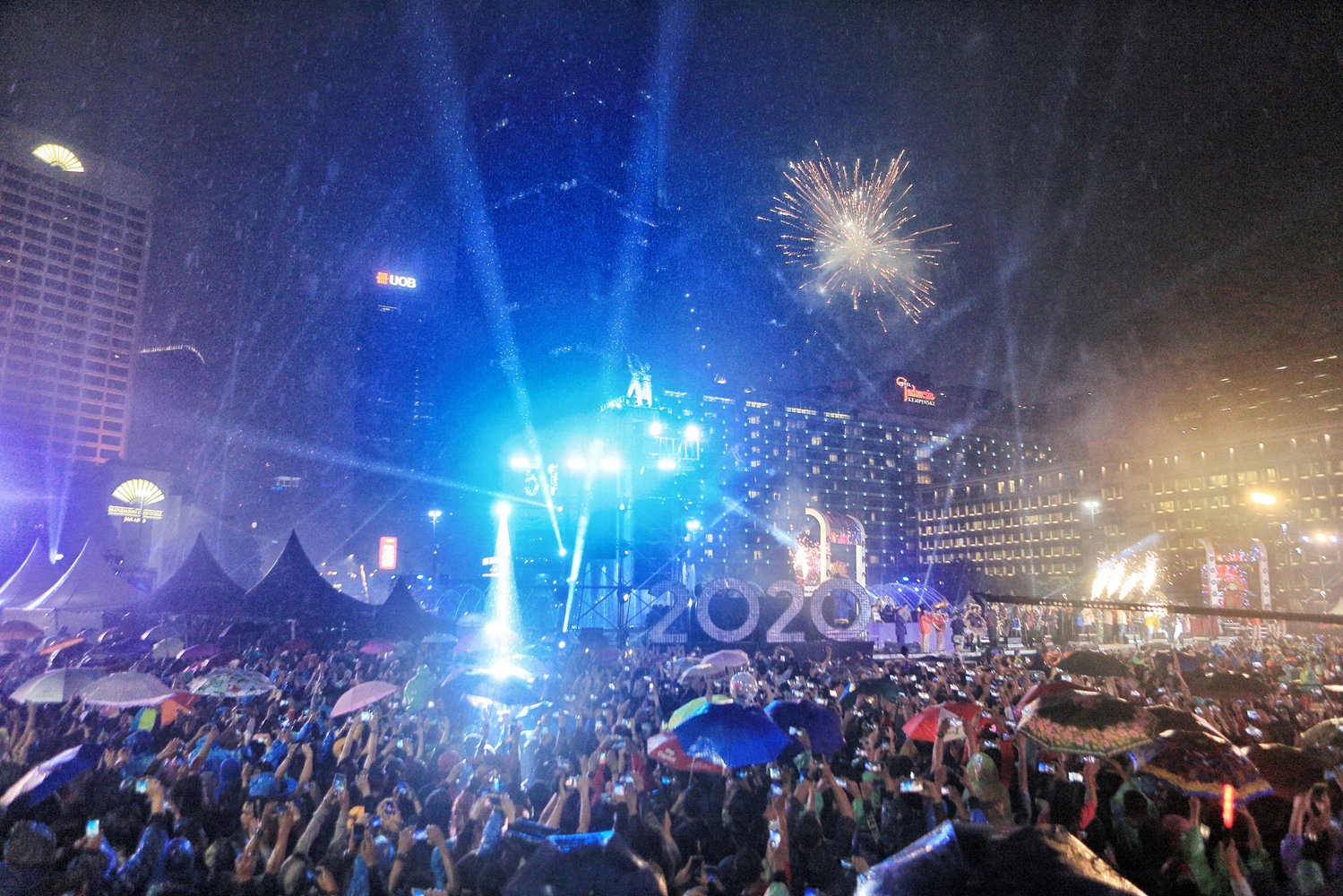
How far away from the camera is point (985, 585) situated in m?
55.7

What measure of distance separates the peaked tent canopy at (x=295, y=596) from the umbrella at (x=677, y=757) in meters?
18.9

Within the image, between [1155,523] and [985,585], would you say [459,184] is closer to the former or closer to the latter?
[985,585]

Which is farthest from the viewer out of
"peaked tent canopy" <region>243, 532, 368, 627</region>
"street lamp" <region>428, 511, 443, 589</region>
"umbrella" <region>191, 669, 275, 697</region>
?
"street lamp" <region>428, 511, 443, 589</region>

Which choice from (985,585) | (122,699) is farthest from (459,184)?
(122,699)

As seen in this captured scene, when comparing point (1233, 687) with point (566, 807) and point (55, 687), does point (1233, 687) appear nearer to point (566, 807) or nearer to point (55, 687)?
point (566, 807)

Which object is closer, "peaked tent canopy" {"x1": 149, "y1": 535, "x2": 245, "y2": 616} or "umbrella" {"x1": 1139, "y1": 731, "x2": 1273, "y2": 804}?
"umbrella" {"x1": 1139, "y1": 731, "x2": 1273, "y2": 804}

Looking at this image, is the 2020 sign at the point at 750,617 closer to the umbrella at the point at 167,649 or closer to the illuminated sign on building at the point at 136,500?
the umbrella at the point at 167,649

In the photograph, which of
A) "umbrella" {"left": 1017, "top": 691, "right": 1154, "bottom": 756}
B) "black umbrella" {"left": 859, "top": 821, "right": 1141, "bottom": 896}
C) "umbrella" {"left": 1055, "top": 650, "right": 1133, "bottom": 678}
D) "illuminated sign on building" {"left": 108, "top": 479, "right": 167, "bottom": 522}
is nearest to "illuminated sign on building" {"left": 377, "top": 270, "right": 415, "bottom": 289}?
"illuminated sign on building" {"left": 108, "top": 479, "right": 167, "bottom": 522}

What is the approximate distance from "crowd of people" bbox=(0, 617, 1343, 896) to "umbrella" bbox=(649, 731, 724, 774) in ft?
0.42

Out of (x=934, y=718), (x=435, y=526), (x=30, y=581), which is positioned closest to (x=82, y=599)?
(x=30, y=581)

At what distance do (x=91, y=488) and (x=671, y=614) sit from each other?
7458 centimetres

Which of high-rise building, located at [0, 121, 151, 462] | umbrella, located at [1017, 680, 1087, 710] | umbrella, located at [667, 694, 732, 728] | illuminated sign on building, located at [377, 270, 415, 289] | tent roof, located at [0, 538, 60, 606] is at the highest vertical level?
illuminated sign on building, located at [377, 270, 415, 289]

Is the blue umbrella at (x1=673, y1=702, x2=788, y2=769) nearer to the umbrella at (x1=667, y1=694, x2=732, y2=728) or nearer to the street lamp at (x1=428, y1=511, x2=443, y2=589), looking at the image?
the umbrella at (x1=667, y1=694, x2=732, y2=728)

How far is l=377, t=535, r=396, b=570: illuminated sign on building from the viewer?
276 ft
